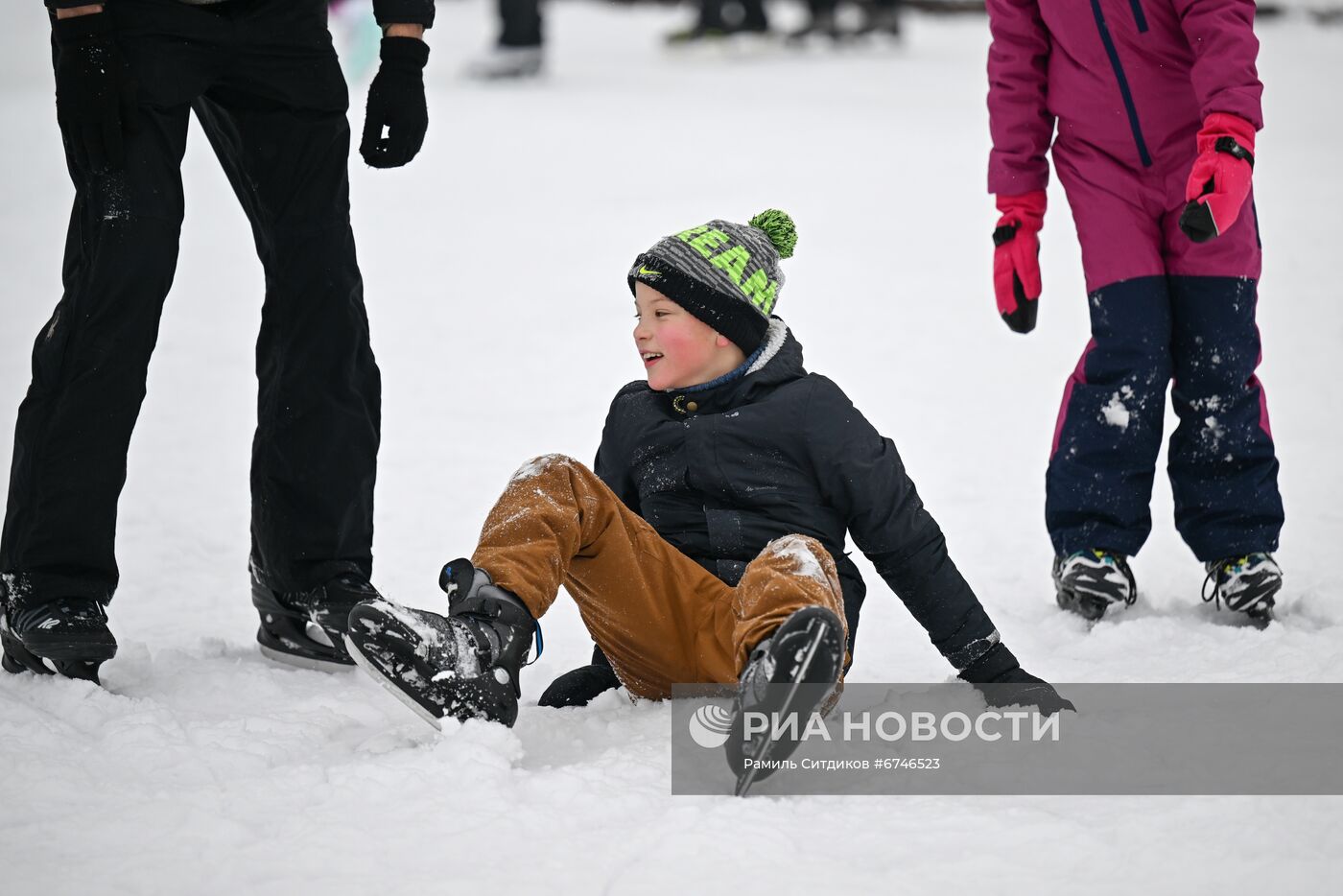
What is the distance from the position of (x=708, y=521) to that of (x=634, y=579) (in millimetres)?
217

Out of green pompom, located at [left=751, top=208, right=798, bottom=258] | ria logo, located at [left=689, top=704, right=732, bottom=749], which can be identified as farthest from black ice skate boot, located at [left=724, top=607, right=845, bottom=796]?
green pompom, located at [left=751, top=208, right=798, bottom=258]

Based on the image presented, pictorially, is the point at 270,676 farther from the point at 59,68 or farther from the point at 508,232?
the point at 508,232

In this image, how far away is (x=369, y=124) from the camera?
283 cm

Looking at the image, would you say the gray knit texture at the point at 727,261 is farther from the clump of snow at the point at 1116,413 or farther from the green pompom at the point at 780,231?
the clump of snow at the point at 1116,413

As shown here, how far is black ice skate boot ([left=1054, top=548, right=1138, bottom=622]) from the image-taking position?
3.12 m

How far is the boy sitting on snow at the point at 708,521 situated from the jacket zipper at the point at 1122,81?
0.86m

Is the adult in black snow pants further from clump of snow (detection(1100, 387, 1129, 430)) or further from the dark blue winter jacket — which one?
clump of snow (detection(1100, 387, 1129, 430))

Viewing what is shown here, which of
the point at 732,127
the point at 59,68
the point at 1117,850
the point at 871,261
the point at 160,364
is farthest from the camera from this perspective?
the point at 732,127

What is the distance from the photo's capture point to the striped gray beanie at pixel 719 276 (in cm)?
254

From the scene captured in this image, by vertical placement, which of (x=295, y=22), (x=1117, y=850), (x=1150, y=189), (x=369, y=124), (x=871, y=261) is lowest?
(x=871, y=261)

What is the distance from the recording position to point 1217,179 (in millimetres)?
2844

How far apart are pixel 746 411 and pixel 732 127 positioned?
7.29m

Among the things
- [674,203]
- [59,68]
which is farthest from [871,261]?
[59,68]

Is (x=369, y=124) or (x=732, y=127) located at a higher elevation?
(x=369, y=124)
